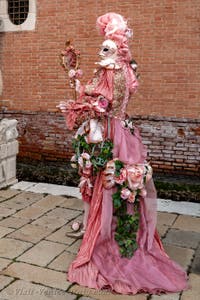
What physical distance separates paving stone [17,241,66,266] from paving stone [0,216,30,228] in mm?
624

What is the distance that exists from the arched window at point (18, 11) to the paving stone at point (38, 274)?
5807mm

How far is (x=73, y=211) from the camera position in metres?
5.57

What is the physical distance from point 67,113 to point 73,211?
2.04m

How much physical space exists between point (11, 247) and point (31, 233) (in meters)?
0.42

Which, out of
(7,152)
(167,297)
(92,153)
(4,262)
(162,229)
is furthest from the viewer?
(7,152)

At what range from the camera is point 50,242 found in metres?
4.56

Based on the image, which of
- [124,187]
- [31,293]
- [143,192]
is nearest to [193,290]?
[143,192]

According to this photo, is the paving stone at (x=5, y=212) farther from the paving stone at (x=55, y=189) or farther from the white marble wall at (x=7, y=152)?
the white marble wall at (x=7, y=152)

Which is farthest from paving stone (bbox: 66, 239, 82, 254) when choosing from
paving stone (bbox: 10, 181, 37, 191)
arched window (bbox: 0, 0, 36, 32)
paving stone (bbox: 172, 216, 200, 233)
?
arched window (bbox: 0, 0, 36, 32)

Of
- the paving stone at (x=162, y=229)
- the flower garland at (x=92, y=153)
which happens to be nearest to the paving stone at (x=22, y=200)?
the paving stone at (x=162, y=229)

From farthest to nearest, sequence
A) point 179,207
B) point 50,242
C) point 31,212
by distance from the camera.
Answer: point 179,207, point 31,212, point 50,242

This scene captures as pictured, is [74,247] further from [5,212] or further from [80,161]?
[5,212]

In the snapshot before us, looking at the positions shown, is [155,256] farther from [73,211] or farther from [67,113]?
[73,211]

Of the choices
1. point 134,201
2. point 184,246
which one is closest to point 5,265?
point 134,201
